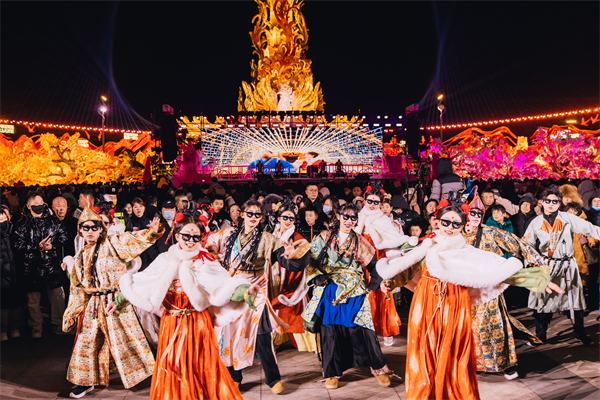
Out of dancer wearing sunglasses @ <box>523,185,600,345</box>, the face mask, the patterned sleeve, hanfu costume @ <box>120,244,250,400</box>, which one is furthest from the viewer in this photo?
the face mask

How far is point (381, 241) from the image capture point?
4590 millimetres

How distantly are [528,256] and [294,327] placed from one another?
245cm

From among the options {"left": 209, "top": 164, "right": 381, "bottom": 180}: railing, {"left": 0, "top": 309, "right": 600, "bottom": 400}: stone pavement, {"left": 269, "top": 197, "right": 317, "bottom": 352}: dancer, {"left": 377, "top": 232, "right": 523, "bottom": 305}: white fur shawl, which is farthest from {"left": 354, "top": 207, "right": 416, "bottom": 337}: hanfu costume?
{"left": 209, "top": 164, "right": 381, "bottom": 180}: railing

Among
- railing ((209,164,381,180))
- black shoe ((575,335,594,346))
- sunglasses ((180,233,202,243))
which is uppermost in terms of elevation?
railing ((209,164,381,180))

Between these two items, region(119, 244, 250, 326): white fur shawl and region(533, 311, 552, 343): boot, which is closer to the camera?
region(119, 244, 250, 326): white fur shawl

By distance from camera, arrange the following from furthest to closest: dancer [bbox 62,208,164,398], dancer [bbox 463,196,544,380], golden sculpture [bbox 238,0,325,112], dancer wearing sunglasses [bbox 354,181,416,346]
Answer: golden sculpture [bbox 238,0,325,112] → dancer wearing sunglasses [bbox 354,181,416,346] → dancer [bbox 463,196,544,380] → dancer [bbox 62,208,164,398]

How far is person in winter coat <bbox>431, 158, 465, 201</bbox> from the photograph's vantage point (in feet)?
23.8

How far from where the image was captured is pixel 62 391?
4.11 metres

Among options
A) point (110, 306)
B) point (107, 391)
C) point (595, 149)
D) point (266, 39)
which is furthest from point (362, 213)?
point (266, 39)

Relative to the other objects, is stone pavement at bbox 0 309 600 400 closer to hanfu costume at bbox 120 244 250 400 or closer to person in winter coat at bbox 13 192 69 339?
person in winter coat at bbox 13 192 69 339

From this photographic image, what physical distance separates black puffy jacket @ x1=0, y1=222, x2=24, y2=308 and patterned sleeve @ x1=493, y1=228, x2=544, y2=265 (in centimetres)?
533

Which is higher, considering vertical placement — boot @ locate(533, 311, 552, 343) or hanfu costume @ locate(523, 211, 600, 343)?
Result: hanfu costume @ locate(523, 211, 600, 343)

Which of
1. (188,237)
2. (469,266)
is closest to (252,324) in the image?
(188,237)

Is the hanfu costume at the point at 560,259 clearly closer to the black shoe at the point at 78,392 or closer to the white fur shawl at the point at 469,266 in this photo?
the white fur shawl at the point at 469,266
